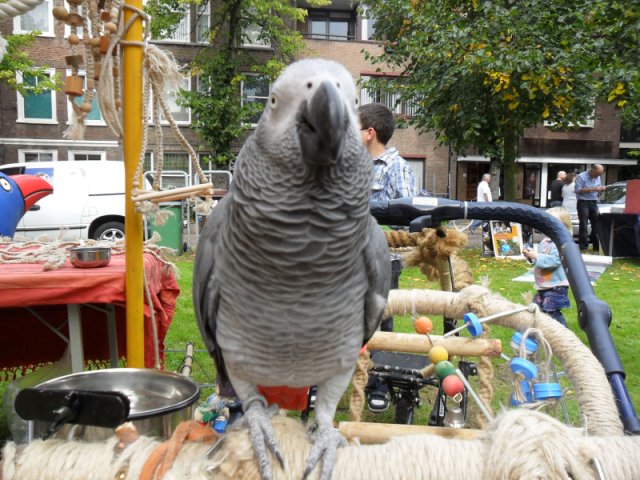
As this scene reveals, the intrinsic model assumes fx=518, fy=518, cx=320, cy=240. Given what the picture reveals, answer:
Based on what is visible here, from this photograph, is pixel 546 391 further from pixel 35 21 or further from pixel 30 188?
pixel 35 21

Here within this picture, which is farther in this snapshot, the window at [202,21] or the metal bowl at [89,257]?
the window at [202,21]

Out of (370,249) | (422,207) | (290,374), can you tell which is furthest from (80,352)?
(422,207)

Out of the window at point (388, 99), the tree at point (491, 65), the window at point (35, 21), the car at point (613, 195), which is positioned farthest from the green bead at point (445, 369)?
the window at point (35, 21)

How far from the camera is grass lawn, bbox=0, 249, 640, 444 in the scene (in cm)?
281

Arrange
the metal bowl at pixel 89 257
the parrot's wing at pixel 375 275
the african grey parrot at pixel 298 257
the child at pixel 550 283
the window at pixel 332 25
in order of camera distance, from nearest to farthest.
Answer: the african grey parrot at pixel 298 257 → the parrot's wing at pixel 375 275 → the metal bowl at pixel 89 257 → the child at pixel 550 283 → the window at pixel 332 25

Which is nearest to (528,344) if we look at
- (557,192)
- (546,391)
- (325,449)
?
(546,391)

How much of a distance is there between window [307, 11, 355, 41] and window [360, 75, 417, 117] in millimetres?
2297

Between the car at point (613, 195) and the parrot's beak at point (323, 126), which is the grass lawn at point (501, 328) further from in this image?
the car at point (613, 195)

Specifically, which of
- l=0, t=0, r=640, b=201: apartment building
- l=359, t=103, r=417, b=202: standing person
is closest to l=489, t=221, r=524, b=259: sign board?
l=0, t=0, r=640, b=201: apartment building

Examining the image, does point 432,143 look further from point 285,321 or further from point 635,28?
point 285,321

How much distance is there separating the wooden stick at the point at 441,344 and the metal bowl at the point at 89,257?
89cm

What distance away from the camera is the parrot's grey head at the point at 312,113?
0.83 meters

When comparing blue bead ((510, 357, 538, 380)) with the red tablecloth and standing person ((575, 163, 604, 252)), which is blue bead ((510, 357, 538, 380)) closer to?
the red tablecloth

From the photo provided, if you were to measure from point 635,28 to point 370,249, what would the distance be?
2213mm
